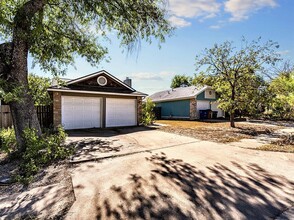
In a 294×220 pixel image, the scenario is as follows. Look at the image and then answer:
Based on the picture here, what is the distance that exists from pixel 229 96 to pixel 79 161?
446 inches

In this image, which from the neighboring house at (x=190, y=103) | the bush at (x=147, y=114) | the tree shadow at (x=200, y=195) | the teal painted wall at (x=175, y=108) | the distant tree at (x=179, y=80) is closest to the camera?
the tree shadow at (x=200, y=195)

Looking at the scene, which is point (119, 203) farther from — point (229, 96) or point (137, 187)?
point (229, 96)

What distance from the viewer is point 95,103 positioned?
12.5m

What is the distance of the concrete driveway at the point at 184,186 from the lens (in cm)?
279

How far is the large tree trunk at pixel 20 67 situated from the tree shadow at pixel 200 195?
4.34 metres

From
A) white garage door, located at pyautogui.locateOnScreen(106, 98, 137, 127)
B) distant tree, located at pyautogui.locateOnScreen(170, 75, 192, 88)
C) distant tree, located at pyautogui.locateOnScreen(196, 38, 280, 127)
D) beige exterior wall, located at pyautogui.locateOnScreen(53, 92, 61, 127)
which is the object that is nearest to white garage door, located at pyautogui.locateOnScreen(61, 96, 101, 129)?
beige exterior wall, located at pyautogui.locateOnScreen(53, 92, 61, 127)

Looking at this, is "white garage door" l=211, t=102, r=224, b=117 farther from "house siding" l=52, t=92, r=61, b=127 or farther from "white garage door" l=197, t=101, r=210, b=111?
"house siding" l=52, t=92, r=61, b=127

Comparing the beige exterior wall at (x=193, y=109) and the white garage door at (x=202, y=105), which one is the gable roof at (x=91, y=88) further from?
the white garage door at (x=202, y=105)

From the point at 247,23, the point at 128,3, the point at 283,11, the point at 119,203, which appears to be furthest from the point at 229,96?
the point at 119,203

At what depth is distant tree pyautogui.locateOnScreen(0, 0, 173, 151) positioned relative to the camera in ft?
19.6

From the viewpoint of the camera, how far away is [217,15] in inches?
347

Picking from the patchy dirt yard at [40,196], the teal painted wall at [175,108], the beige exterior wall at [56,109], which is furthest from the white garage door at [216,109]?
the patchy dirt yard at [40,196]

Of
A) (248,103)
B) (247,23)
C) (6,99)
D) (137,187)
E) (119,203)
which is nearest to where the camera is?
(119,203)

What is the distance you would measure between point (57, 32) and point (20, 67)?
255cm
